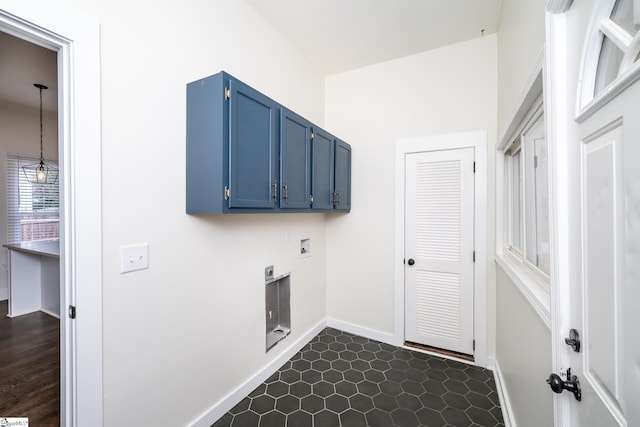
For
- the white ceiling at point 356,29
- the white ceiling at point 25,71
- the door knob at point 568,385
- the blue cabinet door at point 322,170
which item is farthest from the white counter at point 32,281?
the door knob at point 568,385

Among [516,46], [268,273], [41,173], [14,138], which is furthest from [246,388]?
[14,138]

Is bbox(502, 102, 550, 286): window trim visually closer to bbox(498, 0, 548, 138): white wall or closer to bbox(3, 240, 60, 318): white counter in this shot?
bbox(498, 0, 548, 138): white wall

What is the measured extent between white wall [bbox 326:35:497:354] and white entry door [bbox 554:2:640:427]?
5.40ft

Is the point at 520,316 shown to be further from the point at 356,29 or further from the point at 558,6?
the point at 356,29

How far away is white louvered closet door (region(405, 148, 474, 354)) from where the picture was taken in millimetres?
2465

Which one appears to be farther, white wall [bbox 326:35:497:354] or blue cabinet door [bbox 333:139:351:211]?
blue cabinet door [bbox 333:139:351:211]

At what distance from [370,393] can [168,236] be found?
185 cm

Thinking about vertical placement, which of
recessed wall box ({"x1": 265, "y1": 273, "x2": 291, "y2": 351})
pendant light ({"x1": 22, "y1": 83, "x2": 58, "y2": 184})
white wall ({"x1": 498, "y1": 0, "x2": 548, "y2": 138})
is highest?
white wall ({"x1": 498, "y1": 0, "x2": 548, "y2": 138})

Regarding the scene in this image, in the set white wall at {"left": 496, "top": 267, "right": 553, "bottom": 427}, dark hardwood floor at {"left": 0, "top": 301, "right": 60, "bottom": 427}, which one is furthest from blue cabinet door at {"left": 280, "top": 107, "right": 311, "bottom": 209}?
dark hardwood floor at {"left": 0, "top": 301, "right": 60, "bottom": 427}

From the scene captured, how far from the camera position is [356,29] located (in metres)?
2.33

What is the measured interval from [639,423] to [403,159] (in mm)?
2375

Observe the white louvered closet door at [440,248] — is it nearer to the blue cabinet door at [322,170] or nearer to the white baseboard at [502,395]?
the white baseboard at [502,395]

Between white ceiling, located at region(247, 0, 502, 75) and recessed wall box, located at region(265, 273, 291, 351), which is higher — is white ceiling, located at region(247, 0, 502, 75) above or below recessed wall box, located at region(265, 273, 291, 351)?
above

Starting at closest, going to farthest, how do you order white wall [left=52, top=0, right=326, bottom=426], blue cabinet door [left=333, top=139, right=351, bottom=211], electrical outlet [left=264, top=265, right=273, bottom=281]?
white wall [left=52, top=0, right=326, bottom=426] < electrical outlet [left=264, top=265, right=273, bottom=281] < blue cabinet door [left=333, top=139, right=351, bottom=211]
